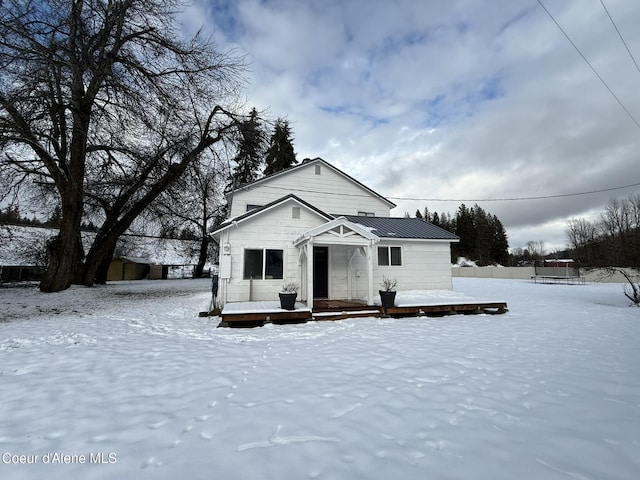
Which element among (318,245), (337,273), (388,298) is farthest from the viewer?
(337,273)

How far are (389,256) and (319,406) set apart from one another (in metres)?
10.3

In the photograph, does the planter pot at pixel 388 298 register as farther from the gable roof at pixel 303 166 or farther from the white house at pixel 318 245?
the gable roof at pixel 303 166

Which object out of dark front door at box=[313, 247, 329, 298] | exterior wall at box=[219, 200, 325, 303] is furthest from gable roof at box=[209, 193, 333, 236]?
dark front door at box=[313, 247, 329, 298]

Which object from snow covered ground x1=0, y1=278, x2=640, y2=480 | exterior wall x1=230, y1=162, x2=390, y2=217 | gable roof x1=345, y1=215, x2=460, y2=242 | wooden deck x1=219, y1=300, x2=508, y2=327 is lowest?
snow covered ground x1=0, y1=278, x2=640, y2=480

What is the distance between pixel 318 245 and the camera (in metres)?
10.4

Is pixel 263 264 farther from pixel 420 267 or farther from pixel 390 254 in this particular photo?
pixel 420 267

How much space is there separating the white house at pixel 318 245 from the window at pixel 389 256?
0.15ft

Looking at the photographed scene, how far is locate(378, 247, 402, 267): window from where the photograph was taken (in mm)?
12820

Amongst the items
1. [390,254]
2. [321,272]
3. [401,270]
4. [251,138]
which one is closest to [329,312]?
[321,272]

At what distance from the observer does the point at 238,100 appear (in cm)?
1409

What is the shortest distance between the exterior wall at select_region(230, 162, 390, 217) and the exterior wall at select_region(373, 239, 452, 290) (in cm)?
384

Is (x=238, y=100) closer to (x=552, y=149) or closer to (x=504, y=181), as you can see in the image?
(x=552, y=149)

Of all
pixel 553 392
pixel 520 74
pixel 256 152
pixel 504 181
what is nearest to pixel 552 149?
pixel 504 181

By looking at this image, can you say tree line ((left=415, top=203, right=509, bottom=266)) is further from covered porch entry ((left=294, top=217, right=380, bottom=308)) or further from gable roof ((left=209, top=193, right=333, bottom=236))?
gable roof ((left=209, top=193, right=333, bottom=236))
